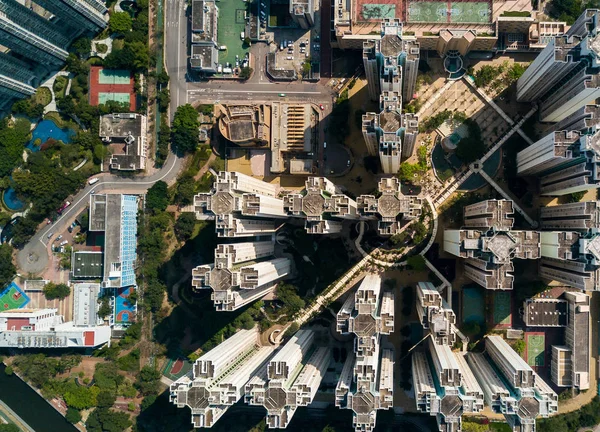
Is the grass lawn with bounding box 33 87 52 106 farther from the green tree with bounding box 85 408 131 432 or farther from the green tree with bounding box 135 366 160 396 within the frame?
the green tree with bounding box 85 408 131 432

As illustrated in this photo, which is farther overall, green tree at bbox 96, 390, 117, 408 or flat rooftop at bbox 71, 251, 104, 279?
flat rooftop at bbox 71, 251, 104, 279

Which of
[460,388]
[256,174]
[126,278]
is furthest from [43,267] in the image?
[460,388]

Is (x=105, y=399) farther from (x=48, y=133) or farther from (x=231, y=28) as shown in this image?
(x=231, y=28)

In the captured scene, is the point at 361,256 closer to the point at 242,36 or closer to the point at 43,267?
the point at 242,36

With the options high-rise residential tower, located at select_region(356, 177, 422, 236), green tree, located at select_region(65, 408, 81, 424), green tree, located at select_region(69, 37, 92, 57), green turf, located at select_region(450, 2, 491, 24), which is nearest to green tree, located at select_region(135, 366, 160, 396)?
green tree, located at select_region(65, 408, 81, 424)

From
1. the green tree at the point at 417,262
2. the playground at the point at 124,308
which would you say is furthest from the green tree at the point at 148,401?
the green tree at the point at 417,262

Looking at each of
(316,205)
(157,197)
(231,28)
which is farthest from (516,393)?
(231,28)

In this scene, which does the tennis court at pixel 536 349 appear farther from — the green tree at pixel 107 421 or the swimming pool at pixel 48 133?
the swimming pool at pixel 48 133
